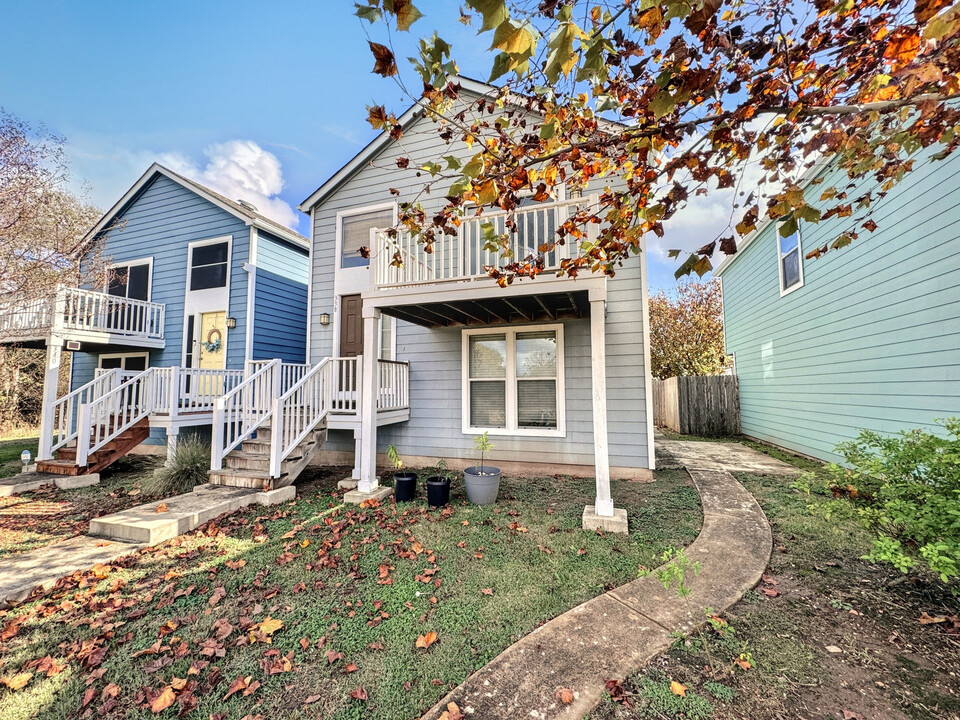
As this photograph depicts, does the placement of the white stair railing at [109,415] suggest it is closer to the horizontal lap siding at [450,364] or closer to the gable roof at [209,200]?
the horizontal lap siding at [450,364]

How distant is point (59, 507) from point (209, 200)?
25.3ft

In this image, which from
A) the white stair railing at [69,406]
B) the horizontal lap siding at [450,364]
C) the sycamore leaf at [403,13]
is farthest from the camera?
the white stair railing at [69,406]

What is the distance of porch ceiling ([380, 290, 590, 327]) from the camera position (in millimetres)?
5625

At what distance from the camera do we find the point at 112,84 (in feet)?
28.9

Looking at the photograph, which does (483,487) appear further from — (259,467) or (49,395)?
(49,395)

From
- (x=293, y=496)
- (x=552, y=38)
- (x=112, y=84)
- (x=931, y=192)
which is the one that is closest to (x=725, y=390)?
(x=931, y=192)

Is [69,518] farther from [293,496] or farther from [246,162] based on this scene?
[246,162]

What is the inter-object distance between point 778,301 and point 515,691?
10693 mm

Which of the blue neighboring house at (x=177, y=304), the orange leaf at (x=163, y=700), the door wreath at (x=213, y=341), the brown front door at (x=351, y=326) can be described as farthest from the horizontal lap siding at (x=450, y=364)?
the orange leaf at (x=163, y=700)

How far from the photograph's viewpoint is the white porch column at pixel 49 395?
7562mm

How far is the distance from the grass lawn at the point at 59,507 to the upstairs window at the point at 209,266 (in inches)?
175

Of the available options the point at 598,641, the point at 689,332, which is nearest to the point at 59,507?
the point at 598,641

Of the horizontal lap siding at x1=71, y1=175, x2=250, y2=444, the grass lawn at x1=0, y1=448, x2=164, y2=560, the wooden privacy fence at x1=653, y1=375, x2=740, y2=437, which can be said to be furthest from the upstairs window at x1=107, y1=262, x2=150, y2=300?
the wooden privacy fence at x1=653, y1=375, x2=740, y2=437

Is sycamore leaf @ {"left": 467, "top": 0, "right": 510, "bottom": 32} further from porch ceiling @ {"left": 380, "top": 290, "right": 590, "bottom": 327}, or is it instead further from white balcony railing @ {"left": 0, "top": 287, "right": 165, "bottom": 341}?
white balcony railing @ {"left": 0, "top": 287, "right": 165, "bottom": 341}
